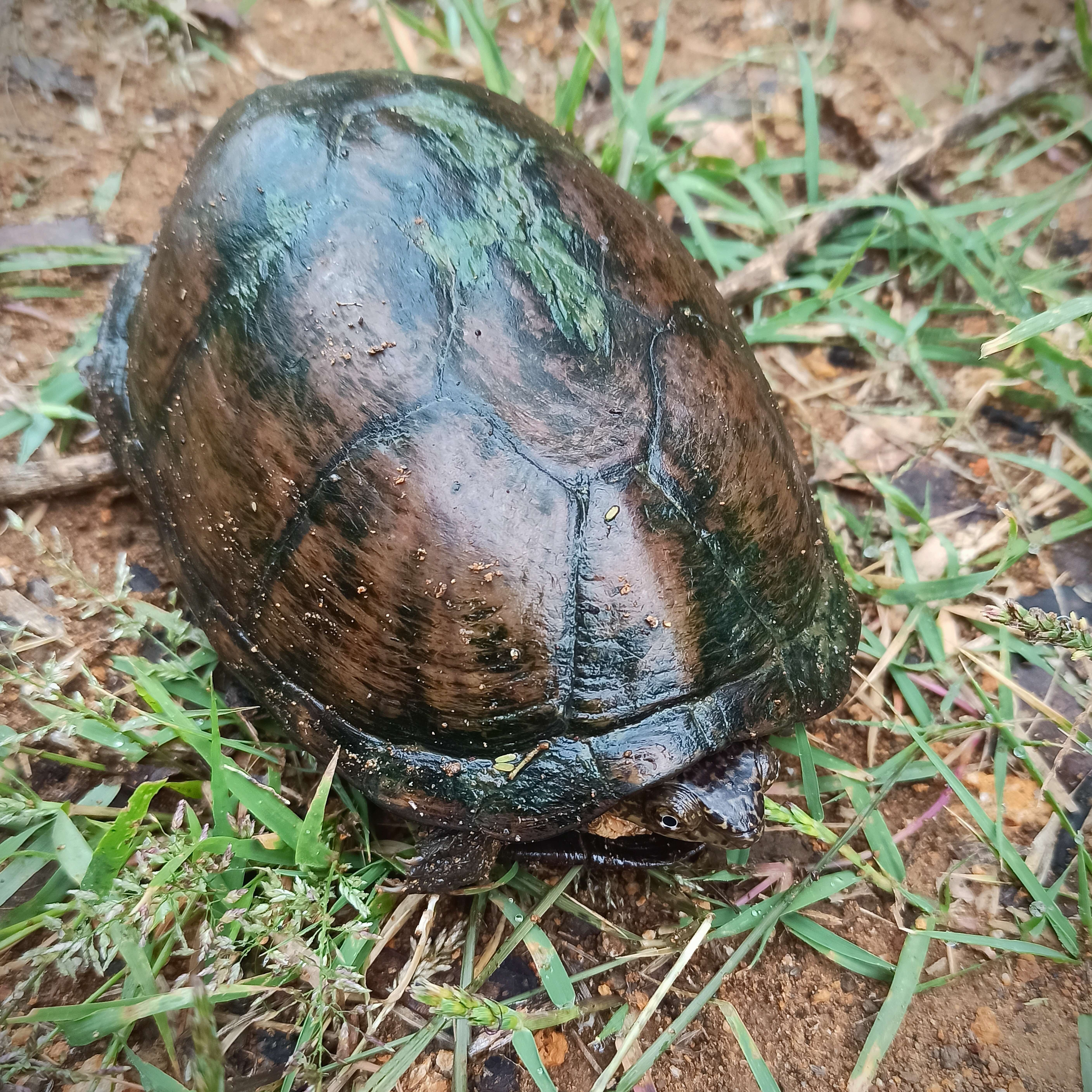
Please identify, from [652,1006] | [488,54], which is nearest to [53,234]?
[488,54]

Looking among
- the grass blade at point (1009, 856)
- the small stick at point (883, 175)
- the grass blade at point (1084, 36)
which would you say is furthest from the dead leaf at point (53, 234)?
the grass blade at point (1084, 36)

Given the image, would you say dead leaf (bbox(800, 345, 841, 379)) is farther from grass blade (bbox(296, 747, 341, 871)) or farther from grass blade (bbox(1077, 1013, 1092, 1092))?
grass blade (bbox(296, 747, 341, 871))

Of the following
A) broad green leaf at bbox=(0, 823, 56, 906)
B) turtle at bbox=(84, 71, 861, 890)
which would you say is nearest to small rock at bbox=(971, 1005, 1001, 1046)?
turtle at bbox=(84, 71, 861, 890)

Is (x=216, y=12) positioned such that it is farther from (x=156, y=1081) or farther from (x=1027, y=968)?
(x=1027, y=968)

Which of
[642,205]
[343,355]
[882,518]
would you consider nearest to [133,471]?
[343,355]

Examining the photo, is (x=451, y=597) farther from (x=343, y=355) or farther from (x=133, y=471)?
(x=133, y=471)

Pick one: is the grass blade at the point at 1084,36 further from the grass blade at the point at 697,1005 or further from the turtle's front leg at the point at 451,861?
the turtle's front leg at the point at 451,861
